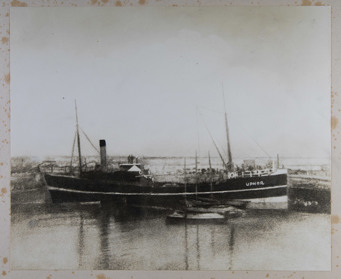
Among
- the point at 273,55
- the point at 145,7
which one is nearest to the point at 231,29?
the point at 273,55

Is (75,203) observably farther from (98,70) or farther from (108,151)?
(98,70)

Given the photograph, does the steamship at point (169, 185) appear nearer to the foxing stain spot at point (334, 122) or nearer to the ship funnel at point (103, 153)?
the ship funnel at point (103, 153)

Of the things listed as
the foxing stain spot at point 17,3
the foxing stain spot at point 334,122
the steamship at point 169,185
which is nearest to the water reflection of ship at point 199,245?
the steamship at point 169,185

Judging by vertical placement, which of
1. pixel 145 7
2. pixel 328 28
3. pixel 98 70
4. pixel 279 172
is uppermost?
pixel 145 7

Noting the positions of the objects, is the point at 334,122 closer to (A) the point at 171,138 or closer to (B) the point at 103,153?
(A) the point at 171,138

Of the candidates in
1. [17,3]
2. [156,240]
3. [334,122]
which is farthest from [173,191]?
[17,3]

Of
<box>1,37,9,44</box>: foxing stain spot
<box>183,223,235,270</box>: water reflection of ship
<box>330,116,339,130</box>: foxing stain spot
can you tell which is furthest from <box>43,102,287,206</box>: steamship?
<box>1,37,9,44</box>: foxing stain spot

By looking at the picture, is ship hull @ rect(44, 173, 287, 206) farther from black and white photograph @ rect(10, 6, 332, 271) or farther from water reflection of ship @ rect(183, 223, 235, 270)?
water reflection of ship @ rect(183, 223, 235, 270)
